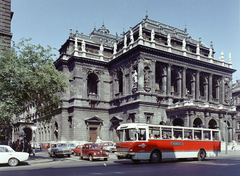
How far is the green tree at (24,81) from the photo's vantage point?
73.4 feet

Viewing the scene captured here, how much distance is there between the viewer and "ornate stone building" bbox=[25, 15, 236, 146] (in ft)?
136

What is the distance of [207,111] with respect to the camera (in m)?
41.9

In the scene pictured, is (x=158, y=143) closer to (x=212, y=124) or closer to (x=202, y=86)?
(x=212, y=124)

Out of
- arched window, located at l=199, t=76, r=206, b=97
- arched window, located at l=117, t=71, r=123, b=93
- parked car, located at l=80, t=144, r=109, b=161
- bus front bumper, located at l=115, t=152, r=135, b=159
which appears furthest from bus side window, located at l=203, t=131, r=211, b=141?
arched window, located at l=199, t=76, r=206, b=97

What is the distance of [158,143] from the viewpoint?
20469 mm

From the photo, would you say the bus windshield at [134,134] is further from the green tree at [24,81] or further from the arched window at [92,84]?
the arched window at [92,84]

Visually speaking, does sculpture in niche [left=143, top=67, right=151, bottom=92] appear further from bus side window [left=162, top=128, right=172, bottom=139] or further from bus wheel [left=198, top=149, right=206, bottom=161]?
bus side window [left=162, top=128, right=172, bottom=139]

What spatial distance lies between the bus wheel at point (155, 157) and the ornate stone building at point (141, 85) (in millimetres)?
19153

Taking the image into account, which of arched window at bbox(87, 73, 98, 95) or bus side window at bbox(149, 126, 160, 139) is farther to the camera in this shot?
arched window at bbox(87, 73, 98, 95)

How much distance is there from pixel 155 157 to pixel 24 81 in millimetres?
12434

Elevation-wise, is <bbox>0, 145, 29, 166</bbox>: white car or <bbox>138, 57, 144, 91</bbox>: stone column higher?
<bbox>138, 57, 144, 91</bbox>: stone column

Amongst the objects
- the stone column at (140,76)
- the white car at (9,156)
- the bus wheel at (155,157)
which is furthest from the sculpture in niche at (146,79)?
the white car at (9,156)

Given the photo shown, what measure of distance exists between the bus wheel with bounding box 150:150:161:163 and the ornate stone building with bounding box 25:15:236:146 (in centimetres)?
1915

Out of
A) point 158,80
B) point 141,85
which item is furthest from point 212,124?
point 141,85
